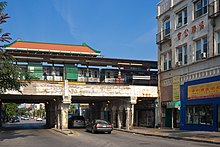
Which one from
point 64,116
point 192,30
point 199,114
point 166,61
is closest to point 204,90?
point 199,114

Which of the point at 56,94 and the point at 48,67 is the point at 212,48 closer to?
the point at 56,94

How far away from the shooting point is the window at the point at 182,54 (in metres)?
33.2

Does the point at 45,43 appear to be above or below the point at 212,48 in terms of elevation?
above

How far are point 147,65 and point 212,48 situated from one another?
50.7 ft

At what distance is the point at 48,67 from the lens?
145ft

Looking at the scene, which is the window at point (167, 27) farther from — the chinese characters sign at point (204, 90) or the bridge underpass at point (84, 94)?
the chinese characters sign at point (204, 90)

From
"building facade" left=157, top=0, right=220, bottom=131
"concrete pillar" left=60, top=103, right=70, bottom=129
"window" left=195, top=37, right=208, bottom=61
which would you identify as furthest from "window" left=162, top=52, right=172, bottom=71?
"concrete pillar" left=60, top=103, right=70, bottom=129

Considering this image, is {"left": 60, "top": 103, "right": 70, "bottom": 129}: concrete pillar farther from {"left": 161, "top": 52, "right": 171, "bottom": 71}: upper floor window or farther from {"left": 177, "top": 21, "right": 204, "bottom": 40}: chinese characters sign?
{"left": 177, "top": 21, "right": 204, "bottom": 40}: chinese characters sign

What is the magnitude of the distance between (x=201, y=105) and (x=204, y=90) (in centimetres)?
148

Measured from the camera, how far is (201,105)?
29.7 metres

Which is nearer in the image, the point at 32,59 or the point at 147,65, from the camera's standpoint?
the point at 32,59

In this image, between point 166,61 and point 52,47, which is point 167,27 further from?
point 52,47

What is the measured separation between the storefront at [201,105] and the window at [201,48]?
217 cm

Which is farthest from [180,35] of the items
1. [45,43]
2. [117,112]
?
[45,43]
